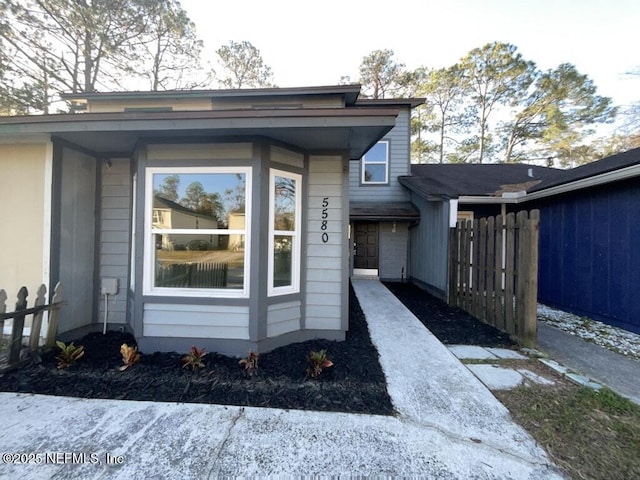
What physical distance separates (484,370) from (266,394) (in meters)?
2.43

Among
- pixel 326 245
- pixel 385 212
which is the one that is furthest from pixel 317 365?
pixel 385 212

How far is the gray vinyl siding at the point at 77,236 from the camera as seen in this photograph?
3605mm

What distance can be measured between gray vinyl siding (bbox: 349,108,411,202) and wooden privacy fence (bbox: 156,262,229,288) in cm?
686

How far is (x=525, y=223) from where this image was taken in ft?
13.1

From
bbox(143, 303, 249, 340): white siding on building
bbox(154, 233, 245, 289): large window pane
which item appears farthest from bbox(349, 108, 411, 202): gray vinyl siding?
bbox(143, 303, 249, 340): white siding on building

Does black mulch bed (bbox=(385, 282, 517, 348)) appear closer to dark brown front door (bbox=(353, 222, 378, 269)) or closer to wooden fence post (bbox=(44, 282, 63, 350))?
dark brown front door (bbox=(353, 222, 378, 269))

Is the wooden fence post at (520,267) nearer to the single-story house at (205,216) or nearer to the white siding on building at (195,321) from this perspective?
the single-story house at (205,216)

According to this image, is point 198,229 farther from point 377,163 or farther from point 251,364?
point 377,163

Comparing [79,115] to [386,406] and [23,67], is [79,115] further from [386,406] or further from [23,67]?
[23,67]

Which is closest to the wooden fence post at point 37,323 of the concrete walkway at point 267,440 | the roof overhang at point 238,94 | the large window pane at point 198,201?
the concrete walkway at point 267,440

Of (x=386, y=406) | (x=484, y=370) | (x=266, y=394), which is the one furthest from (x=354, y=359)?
(x=484, y=370)

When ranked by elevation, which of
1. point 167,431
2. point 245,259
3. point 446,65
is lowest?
point 167,431

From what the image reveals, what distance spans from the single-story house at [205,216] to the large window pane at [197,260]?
0.04 feet

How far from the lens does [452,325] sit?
473 cm
